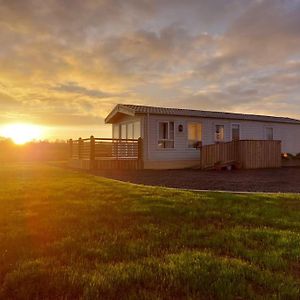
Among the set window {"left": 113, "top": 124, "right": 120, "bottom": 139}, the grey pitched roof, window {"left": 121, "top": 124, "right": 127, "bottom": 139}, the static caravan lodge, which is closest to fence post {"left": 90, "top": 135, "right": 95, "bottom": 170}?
the static caravan lodge

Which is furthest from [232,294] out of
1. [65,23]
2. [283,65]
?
[283,65]

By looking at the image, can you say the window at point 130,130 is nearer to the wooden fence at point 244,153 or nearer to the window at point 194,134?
the window at point 194,134

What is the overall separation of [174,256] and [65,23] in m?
11.2

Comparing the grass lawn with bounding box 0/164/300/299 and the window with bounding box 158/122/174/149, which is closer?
the grass lawn with bounding box 0/164/300/299

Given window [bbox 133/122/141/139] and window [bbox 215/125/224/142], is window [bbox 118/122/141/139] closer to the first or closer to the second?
window [bbox 133/122/141/139]

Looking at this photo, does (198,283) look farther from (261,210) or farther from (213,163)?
(213,163)

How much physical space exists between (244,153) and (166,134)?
4.55m

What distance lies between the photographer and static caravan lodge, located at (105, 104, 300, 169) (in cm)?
1866

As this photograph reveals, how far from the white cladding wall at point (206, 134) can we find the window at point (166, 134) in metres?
0.25

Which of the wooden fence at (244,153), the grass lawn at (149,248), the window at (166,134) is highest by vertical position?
the window at (166,134)

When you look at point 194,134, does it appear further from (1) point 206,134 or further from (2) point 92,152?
(2) point 92,152

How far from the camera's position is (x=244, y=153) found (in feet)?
61.4

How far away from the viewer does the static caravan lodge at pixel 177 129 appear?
18656 mm

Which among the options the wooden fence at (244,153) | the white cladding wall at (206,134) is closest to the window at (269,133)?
the white cladding wall at (206,134)
